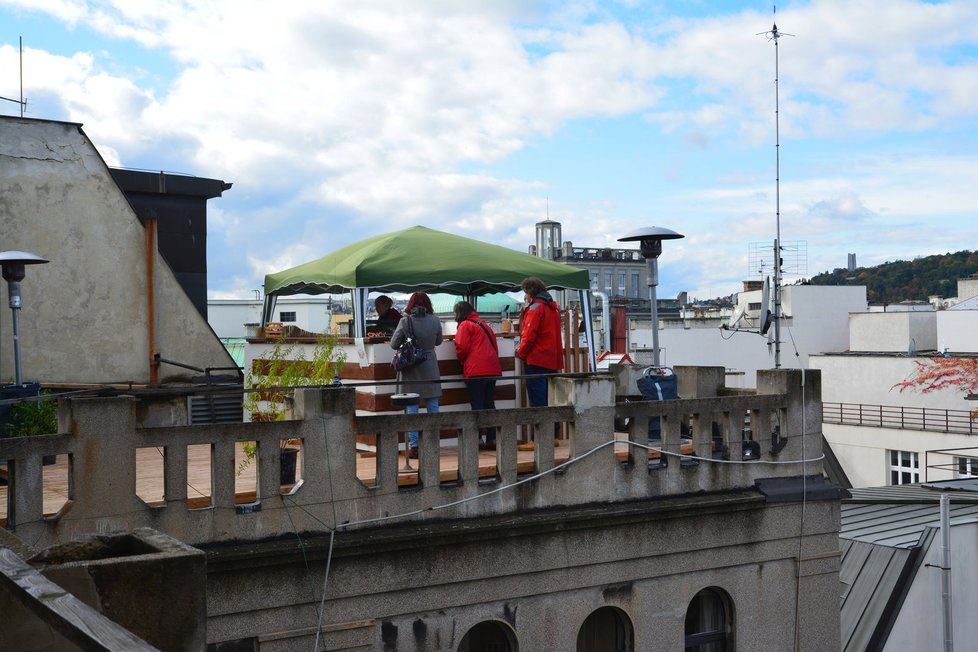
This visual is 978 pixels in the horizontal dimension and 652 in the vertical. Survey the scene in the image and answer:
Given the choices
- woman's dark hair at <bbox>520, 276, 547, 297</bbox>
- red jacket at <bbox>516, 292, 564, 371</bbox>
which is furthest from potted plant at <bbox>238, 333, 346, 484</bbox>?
woman's dark hair at <bbox>520, 276, 547, 297</bbox>

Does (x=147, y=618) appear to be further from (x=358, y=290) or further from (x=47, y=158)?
(x=47, y=158)

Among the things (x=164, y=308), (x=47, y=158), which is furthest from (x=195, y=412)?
(x=47, y=158)

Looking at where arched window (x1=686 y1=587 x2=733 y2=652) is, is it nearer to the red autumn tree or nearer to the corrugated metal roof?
the corrugated metal roof

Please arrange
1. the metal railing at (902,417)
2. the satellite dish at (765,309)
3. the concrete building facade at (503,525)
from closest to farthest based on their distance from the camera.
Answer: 1. the concrete building facade at (503,525)
2. the satellite dish at (765,309)
3. the metal railing at (902,417)

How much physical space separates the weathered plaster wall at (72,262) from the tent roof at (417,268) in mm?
3024

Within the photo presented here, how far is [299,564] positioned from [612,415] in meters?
3.42

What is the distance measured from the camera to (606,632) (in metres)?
9.95

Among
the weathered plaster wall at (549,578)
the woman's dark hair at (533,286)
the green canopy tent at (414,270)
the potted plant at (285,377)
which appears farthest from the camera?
the green canopy tent at (414,270)

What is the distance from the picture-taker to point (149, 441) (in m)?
7.60

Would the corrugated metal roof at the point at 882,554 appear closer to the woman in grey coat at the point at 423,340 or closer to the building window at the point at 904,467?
the woman in grey coat at the point at 423,340

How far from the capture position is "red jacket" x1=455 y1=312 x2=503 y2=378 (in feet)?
37.8

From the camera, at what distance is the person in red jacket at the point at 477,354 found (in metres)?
11.5

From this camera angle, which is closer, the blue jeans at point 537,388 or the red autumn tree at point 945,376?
the blue jeans at point 537,388

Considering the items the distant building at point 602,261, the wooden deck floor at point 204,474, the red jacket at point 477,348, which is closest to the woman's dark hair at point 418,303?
the red jacket at point 477,348
